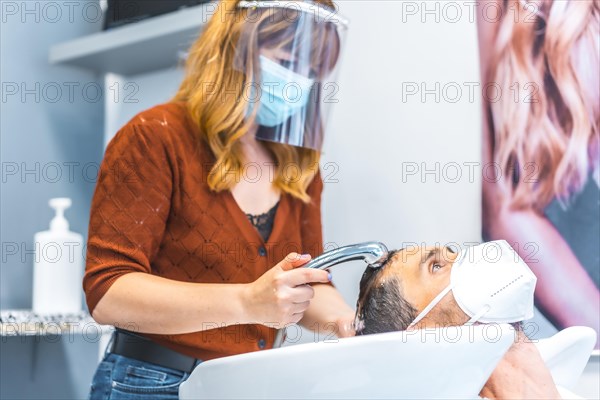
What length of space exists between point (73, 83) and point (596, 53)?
5.09 ft

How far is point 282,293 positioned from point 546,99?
729 mm

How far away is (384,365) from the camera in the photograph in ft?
2.62

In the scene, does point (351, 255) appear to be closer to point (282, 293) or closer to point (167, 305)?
point (282, 293)

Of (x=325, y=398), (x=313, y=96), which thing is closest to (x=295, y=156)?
(x=313, y=96)

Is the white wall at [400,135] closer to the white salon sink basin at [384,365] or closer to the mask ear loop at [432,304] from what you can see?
the mask ear loop at [432,304]

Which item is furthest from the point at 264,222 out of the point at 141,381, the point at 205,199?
the point at 141,381

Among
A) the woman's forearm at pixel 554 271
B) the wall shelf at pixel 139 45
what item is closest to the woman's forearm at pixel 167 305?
the woman's forearm at pixel 554 271

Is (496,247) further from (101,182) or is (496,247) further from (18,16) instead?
(18,16)

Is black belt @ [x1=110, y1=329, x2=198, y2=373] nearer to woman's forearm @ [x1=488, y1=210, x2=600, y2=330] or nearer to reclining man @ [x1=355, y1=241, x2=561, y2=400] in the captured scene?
reclining man @ [x1=355, y1=241, x2=561, y2=400]

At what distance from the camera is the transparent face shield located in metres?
1.28

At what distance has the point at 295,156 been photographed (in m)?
1.50

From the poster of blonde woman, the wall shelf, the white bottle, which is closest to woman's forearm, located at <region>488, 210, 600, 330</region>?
the poster of blonde woman

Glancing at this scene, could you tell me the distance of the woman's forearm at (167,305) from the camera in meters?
1.05

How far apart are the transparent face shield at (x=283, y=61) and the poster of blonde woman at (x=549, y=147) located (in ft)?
1.22
